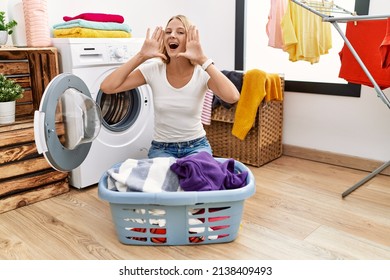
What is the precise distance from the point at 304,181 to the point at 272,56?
3.55 ft

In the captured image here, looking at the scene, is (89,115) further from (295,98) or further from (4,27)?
(295,98)

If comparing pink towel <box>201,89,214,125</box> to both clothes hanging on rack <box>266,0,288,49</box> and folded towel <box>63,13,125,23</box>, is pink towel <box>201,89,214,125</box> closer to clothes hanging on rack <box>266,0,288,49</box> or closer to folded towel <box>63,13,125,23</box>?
clothes hanging on rack <box>266,0,288,49</box>

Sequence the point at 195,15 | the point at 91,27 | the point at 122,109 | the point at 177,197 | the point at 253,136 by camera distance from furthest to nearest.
→ 1. the point at 195,15
2. the point at 253,136
3. the point at 122,109
4. the point at 91,27
5. the point at 177,197

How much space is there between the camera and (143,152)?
2.41 m

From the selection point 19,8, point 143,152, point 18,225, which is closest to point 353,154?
point 143,152

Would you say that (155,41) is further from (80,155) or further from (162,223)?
(162,223)

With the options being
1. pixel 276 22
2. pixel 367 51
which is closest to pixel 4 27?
pixel 276 22

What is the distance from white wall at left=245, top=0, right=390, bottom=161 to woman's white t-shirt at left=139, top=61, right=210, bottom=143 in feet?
3.87

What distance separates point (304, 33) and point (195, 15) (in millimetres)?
1017

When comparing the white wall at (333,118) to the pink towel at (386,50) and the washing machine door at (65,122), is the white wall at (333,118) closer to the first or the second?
the pink towel at (386,50)

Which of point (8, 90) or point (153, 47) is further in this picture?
point (8, 90)

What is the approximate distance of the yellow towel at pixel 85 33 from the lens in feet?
6.91

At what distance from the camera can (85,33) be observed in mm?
2111

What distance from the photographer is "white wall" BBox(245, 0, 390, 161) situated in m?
2.41
